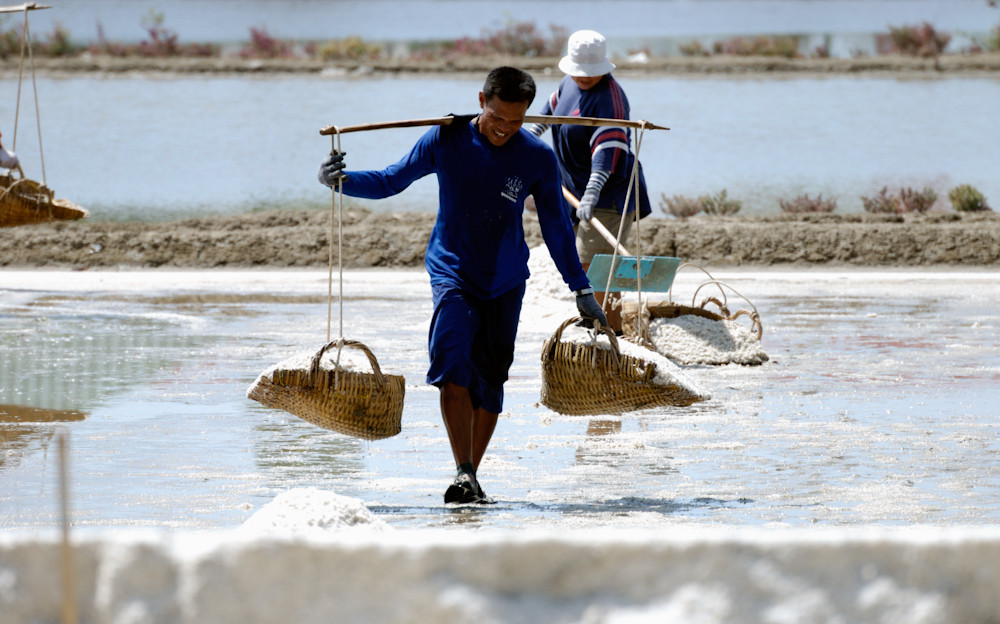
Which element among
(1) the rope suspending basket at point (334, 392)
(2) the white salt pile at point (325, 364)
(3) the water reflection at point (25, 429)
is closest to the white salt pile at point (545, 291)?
(3) the water reflection at point (25, 429)

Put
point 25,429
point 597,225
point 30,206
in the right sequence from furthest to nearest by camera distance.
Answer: point 30,206
point 597,225
point 25,429

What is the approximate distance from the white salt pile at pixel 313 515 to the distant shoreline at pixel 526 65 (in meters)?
34.4

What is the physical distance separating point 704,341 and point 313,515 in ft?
17.1

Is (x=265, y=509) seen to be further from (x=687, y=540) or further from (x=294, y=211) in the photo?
(x=294, y=211)

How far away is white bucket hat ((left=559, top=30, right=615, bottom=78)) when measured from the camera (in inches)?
320

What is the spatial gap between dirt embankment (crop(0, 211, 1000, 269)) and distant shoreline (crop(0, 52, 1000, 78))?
73.6 ft

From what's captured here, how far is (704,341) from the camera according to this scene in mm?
9016

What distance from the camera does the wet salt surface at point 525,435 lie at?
5176 millimetres

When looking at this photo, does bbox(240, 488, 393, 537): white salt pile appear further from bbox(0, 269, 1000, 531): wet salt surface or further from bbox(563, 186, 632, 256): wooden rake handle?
bbox(563, 186, 632, 256): wooden rake handle

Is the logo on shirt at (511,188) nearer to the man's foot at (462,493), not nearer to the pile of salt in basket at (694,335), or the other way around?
the man's foot at (462,493)

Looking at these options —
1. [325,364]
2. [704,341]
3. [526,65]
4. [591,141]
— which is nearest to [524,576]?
[325,364]

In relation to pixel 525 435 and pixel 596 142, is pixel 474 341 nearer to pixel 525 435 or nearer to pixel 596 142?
pixel 525 435

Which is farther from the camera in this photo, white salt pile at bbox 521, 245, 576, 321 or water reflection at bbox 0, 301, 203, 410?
white salt pile at bbox 521, 245, 576, 321

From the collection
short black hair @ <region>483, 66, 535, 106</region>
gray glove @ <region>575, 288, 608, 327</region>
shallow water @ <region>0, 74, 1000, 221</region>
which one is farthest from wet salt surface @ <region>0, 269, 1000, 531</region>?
shallow water @ <region>0, 74, 1000, 221</region>
